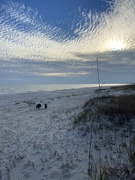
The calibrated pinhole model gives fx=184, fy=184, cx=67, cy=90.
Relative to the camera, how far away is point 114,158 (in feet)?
21.8

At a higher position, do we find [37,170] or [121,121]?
[121,121]

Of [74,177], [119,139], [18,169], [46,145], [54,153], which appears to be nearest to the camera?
[74,177]

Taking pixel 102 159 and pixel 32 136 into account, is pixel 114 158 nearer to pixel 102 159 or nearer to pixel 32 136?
pixel 102 159

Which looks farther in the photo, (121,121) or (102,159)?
(121,121)

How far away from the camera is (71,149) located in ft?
26.7

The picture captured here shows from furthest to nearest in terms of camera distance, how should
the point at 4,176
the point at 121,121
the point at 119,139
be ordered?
the point at 121,121 → the point at 119,139 → the point at 4,176

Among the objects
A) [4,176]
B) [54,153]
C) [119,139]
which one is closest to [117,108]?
[119,139]

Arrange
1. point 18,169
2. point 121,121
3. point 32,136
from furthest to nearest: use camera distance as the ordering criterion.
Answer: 1. point 32,136
2. point 121,121
3. point 18,169

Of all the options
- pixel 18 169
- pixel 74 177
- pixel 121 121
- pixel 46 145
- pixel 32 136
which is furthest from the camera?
pixel 32 136

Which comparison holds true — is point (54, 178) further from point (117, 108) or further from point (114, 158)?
point (117, 108)

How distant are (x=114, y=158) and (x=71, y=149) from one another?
212 cm

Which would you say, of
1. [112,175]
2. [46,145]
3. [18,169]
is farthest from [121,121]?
[18,169]

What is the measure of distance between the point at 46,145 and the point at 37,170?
2.36m

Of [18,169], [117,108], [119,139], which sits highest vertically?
[117,108]
